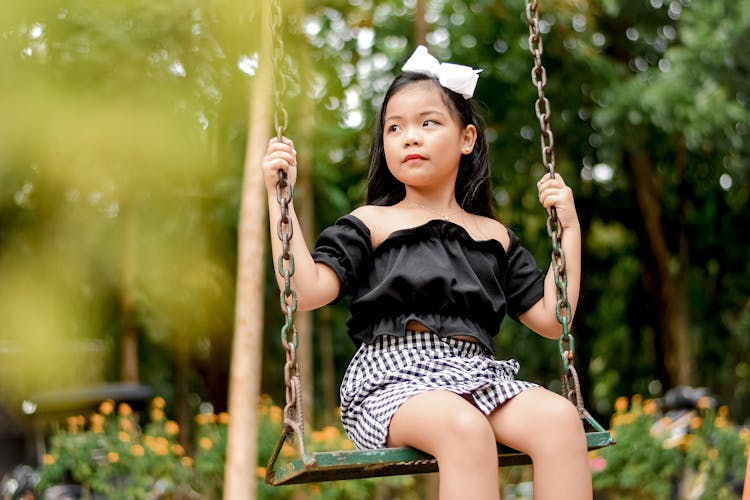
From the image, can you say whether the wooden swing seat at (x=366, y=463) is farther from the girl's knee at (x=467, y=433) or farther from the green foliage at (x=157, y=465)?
the green foliage at (x=157, y=465)

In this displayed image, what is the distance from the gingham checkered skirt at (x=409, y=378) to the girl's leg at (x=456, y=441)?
0.08 meters

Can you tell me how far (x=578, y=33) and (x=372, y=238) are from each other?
7239 millimetres

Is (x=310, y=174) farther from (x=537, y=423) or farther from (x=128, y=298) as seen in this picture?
(x=537, y=423)

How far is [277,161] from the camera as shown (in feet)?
8.63

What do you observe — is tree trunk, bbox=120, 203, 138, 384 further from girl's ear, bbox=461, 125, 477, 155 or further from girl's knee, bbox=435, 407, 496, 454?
girl's knee, bbox=435, 407, 496, 454

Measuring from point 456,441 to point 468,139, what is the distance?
950 millimetres

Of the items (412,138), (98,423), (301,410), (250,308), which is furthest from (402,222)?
(98,423)

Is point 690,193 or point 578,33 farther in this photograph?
point 690,193

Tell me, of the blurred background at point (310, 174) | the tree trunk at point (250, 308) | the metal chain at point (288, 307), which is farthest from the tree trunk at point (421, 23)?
the metal chain at point (288, 307)

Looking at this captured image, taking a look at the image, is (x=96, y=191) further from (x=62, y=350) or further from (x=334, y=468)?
(x=334, y=468)

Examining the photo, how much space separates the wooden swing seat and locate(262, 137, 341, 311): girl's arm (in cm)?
40

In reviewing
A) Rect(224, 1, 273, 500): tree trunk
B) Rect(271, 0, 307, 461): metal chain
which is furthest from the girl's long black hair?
Rect(224, 1, 273, 500): tree trunk

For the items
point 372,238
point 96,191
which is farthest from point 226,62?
point 372,238

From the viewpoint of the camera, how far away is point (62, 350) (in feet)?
29.9
